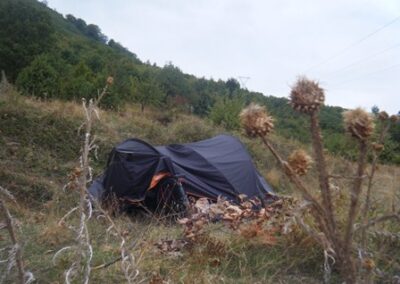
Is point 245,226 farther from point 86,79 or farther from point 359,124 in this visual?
point 86,79

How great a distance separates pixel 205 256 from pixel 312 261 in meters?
0.76

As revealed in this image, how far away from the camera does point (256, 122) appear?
2.73ft

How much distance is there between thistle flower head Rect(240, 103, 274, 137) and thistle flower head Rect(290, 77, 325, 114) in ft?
0.19

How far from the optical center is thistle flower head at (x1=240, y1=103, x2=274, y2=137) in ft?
2.71

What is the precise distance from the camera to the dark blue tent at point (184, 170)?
7723mm

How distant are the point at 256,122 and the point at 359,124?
164 millimetres

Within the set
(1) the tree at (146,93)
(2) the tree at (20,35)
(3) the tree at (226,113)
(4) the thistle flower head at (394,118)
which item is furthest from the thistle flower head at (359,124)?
(2) the tree at (20,35)

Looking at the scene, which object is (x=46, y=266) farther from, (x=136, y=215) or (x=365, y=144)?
(x=136, y=215)

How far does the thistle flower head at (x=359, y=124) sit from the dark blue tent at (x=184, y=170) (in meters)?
6.80

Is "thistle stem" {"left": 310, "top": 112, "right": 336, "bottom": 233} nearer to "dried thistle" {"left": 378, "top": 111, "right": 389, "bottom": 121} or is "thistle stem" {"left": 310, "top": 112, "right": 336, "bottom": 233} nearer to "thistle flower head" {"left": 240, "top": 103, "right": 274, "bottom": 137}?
"thistle flower head" {"left": 240, "top": 103, "right": 274, "bottom": 137}

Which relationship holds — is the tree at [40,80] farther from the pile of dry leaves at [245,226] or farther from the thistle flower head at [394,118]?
the thistle flower head at [394,118]

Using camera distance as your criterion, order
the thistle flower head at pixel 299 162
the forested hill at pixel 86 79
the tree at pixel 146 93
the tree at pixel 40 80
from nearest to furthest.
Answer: the thistle flower head at pixel 299 162, the tree at pixel 40 80, the forested hill at pixel 86 79, the tree at pixel 146 93

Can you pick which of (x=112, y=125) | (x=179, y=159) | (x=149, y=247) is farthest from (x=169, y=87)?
(x=149, y=247)

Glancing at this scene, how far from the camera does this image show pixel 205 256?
10.9ft
